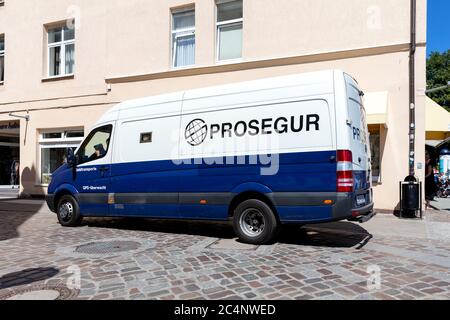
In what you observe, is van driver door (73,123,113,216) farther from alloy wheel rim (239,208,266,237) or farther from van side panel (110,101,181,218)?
alloy wheel rim (239,208,266,237)

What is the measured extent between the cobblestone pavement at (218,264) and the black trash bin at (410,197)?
214 cm

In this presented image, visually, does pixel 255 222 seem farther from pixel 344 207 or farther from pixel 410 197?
pixel 410 197

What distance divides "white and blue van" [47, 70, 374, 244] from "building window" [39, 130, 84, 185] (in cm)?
726

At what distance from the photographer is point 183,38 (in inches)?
531

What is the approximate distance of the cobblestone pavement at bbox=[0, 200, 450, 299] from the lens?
420cm

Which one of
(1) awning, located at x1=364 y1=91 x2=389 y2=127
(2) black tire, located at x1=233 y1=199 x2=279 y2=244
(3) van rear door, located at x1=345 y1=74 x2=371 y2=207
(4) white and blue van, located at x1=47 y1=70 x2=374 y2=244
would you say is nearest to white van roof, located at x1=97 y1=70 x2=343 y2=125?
(4) white and blue van, located at x1=47 y1=70 x2=374 y2=244

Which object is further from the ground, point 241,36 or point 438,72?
point 438,72

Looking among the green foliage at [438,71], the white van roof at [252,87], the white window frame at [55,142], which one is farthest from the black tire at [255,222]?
the green foliage at [438,71]

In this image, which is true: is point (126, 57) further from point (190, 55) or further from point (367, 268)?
point (367, 268)

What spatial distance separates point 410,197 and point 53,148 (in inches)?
509

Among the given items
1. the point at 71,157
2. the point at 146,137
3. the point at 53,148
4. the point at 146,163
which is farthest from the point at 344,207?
the point at 53,148

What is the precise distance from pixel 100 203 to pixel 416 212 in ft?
25.5

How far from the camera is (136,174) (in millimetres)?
7801
